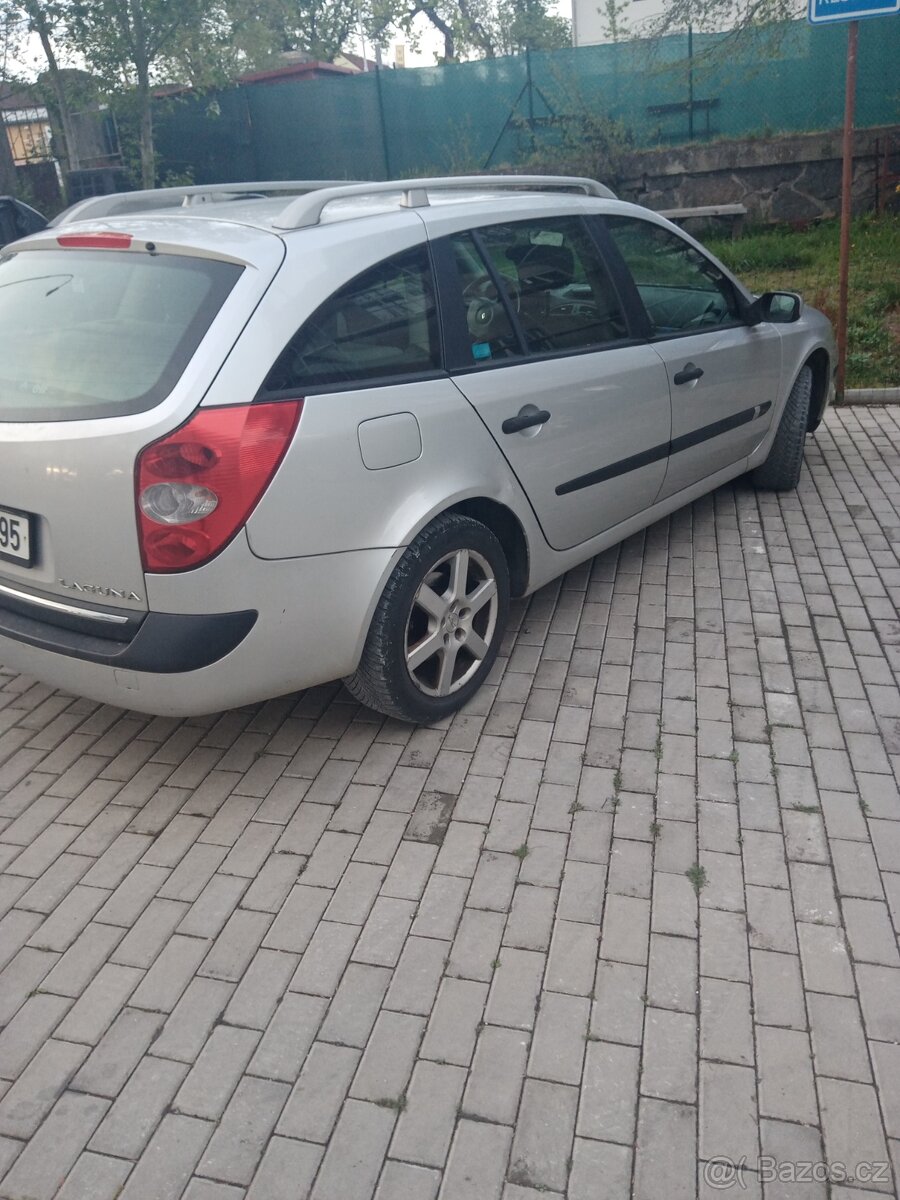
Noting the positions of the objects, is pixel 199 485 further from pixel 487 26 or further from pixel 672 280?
pixel 487 26

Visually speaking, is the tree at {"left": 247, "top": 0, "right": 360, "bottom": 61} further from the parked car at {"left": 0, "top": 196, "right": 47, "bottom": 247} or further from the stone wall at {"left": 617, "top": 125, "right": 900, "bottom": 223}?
the parked car at {"left": 0, "top": 196, "right": 47, "bottom": 247}

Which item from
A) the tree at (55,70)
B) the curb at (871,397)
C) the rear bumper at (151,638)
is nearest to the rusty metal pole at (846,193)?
the curb at (871,397)

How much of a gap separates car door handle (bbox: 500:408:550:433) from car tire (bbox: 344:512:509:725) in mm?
360

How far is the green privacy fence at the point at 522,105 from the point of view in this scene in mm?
13078

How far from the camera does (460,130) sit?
15375 mm

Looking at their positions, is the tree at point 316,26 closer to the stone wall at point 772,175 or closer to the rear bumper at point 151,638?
the stone wall at point 772,175

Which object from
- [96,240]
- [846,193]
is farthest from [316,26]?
[96,240]

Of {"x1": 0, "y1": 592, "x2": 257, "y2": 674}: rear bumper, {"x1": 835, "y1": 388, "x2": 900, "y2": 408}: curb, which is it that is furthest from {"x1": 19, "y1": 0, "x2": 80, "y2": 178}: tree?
{"x1": 0, "y1": 592, "x2": 257, "y2": 674}: rear bumper

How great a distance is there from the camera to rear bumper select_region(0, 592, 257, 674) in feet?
A: 9.53

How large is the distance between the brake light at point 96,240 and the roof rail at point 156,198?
50cm

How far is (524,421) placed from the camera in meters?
3.74

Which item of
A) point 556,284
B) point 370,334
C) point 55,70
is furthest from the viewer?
point 55,70

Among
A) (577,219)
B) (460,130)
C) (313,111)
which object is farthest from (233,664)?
(313,111)

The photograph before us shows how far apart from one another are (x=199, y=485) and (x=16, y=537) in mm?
686
